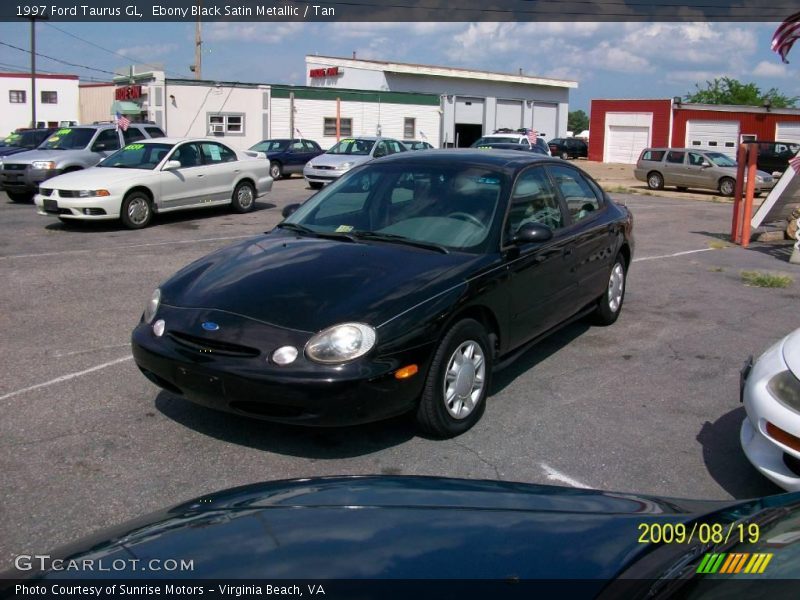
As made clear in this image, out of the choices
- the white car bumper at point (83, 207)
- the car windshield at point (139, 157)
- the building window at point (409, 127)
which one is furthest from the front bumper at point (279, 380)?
the building window at point (409, 127)

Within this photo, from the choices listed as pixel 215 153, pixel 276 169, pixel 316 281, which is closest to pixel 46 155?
pixel 215 153

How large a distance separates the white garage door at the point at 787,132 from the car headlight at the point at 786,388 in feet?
149

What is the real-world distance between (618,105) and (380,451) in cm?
4964

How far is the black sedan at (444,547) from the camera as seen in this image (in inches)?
73.3

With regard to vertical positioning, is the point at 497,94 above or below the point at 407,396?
above

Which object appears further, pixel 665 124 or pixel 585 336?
pixel 665 124

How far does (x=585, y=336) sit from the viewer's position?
710cm

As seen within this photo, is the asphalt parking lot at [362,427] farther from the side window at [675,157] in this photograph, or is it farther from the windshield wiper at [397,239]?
the side window at [675,157]

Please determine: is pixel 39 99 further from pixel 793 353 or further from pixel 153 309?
pixel 793 353

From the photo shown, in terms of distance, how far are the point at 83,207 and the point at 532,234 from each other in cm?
991

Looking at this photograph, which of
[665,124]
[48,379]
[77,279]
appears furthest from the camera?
[665,124]

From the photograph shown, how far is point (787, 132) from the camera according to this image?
146ft

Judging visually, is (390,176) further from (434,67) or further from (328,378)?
(434,67)

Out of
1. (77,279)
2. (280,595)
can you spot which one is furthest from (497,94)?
(280,595)
